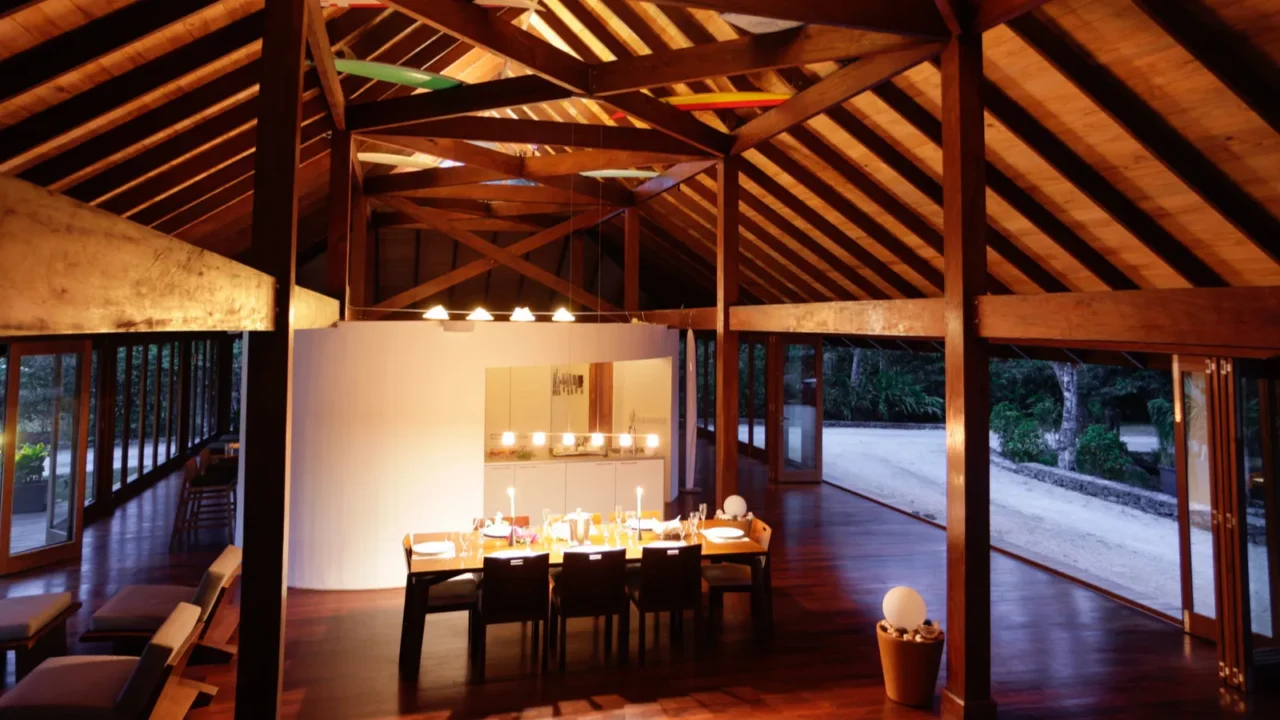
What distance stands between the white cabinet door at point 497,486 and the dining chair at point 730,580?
3.32 m

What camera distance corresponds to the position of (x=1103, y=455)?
18.1 metres

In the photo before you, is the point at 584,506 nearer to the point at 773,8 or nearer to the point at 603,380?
the point at 603,380

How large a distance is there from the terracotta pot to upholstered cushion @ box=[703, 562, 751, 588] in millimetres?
1402

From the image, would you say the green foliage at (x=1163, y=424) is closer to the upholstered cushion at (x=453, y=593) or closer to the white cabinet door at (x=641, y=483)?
the white cabinet door at (x=641, y=483)

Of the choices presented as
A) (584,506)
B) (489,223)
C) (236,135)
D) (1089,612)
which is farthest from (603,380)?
(1089,612)

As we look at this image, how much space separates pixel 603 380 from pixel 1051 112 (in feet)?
24.4

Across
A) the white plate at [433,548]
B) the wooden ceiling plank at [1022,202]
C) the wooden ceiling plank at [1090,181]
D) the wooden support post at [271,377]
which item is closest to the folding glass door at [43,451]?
the white plate at [433,548]

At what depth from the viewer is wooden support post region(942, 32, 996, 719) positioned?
452cm

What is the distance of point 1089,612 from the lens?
6777 millimetres

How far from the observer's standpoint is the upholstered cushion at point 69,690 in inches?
154

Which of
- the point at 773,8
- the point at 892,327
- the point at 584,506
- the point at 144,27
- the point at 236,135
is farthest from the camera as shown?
the point at 584,506

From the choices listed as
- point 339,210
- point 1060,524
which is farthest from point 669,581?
point 1060,524

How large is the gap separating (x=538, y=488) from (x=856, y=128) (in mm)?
5629

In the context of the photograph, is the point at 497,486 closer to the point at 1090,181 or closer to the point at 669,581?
the point at 669,581
